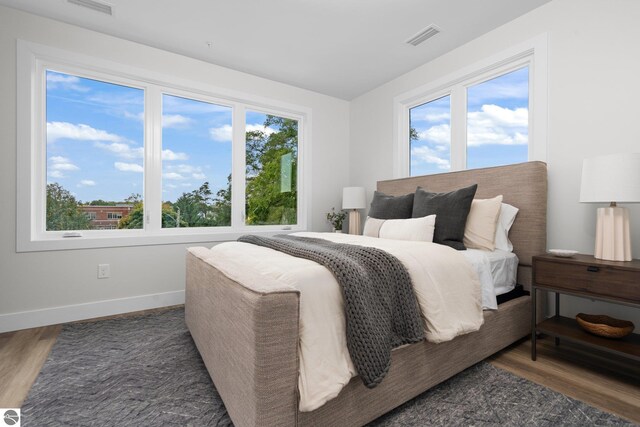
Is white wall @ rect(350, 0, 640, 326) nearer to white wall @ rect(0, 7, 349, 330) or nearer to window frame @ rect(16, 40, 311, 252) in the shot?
window frame @ rect(16, 40, 311, 252)

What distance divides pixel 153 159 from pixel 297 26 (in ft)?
6.41

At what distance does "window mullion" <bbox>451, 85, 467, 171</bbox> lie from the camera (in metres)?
3.16

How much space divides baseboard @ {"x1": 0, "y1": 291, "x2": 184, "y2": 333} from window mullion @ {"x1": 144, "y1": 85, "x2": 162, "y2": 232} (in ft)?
2.33

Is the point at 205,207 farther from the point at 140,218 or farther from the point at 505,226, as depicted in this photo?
the point at 505,226

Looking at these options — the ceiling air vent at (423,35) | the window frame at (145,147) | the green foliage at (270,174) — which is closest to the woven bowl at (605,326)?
the ceiling air vent at (423,35)

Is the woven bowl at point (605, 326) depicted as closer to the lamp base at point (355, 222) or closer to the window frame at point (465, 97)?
the window frame at point (465, 97)

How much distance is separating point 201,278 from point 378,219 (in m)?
1.67

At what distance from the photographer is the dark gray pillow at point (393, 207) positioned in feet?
9.11

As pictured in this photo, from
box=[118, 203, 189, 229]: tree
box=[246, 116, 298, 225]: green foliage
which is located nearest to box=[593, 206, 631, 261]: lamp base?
box=[246, 116, 298, 225]: green foliage

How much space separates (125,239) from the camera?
2988mm

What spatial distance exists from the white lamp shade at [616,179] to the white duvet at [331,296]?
0.87 m

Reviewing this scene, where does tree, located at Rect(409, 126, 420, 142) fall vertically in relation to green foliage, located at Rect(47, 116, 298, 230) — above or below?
above

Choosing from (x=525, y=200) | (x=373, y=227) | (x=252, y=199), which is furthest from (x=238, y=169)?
(x=525, y=200)

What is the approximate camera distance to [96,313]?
2.83m
